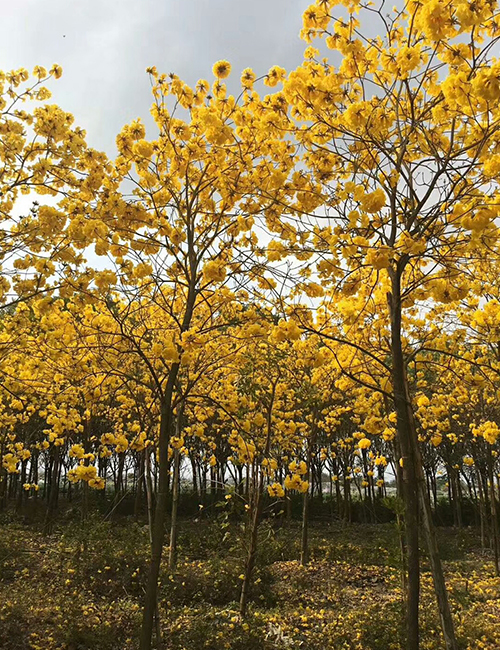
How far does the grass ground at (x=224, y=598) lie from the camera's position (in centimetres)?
462

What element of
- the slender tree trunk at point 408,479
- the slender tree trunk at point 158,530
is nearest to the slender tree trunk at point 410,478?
the slender tree trunk at point 408,479

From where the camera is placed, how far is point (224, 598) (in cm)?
620

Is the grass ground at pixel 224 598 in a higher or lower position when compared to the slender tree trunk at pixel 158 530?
lower

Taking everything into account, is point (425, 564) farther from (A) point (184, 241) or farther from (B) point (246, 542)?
(A) point (184, 241)

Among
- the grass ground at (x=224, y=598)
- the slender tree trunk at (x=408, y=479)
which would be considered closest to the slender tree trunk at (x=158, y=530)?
the slender tree trunk at (x=408, y=479)

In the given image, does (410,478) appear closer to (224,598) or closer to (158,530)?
(158,530)

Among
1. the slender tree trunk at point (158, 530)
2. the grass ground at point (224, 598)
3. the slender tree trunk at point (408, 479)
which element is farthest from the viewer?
the grass ground at point (224, 598)

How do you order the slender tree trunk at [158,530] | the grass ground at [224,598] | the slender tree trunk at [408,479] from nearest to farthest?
the slender tree trunk at [408,479]
the slender tree trunk at [158,530]
the grass ground at [224,598]

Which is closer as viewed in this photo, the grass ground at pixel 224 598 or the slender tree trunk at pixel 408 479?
the slender tree trunk at pixel 408 479

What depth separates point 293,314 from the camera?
9.01 ft

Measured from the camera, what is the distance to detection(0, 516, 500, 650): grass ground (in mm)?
4621

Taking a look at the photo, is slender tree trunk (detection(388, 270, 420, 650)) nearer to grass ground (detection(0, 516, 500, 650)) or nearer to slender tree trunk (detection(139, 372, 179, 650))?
grass ground (detection(0, 516, 500, 650))

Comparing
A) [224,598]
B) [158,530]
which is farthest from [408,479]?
[224,598]

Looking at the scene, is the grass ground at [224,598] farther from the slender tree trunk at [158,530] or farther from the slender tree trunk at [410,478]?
the slender tree trunk at [158,530]
